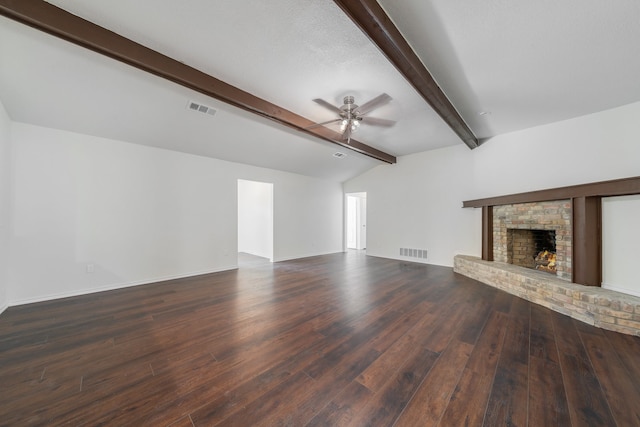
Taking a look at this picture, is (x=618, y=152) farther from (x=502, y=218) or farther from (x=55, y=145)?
(x=55, y=145)

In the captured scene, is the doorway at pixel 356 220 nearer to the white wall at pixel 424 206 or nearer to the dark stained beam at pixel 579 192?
the white wall at pixel 424 206

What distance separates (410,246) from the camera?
20.8 feet

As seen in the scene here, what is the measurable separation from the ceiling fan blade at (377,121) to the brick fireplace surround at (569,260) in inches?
101

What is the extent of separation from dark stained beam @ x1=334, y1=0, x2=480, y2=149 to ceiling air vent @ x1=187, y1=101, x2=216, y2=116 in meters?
2.62

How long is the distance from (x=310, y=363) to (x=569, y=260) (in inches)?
157

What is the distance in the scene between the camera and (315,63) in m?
2.56

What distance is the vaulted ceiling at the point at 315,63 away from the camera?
1.91 metres

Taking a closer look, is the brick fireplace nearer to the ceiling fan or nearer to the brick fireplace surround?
the brick fireplace surround

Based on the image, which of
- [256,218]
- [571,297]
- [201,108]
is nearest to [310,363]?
[571,297]

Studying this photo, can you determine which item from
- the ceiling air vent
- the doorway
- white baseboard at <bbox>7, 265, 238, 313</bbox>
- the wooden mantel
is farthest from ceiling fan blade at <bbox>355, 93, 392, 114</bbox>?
the doorway

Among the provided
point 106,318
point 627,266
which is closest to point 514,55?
point 627,266

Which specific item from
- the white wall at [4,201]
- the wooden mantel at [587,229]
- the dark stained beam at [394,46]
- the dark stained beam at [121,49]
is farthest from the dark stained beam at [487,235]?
the white wall at [4,201]

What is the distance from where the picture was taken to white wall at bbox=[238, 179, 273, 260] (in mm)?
6588

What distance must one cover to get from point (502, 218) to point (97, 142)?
742 cm
